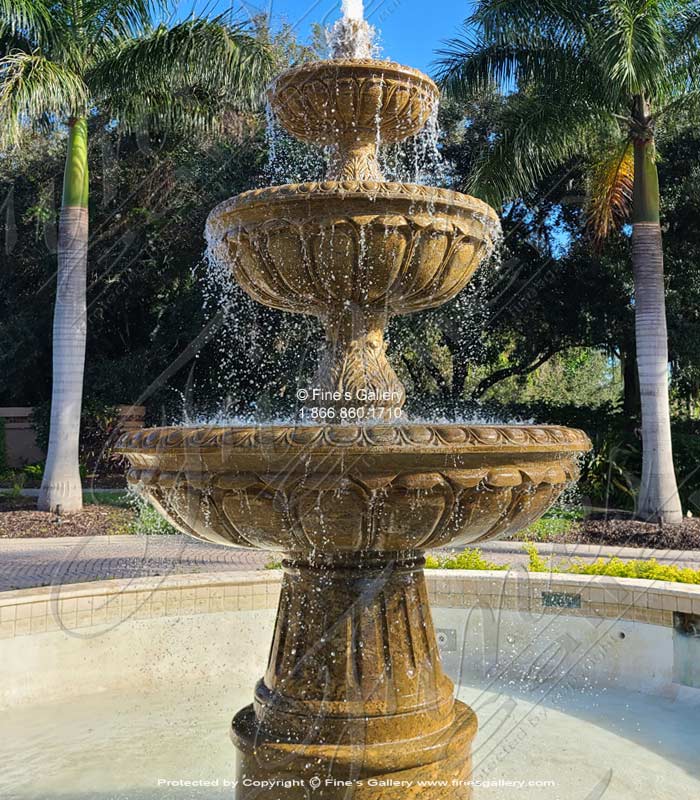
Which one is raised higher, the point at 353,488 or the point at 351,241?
the point at 351,241

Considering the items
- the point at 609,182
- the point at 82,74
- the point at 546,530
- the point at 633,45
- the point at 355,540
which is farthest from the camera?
the point at 609,182

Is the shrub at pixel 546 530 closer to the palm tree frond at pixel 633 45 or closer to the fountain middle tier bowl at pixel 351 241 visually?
the palm tree frond at pixel 633 45

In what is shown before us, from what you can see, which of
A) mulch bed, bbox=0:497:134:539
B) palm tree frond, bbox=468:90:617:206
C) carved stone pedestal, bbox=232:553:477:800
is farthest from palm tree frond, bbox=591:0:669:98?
carved stone pedestal, bbox=232:553:477:800

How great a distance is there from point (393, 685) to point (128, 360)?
56.9ft

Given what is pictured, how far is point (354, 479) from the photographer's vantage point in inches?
101

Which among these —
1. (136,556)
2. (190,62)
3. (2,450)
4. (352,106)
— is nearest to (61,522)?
(136,556)

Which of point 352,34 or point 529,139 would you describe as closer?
point 352,34

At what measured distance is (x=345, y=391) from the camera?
4.05 meters

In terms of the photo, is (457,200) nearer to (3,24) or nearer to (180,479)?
(180,479)

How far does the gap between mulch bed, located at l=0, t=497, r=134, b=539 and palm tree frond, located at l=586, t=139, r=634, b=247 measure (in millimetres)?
8977

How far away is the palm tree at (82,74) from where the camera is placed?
12.6m

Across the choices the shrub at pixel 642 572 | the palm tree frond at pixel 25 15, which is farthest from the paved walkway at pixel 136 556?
the palm tree frond at pixel 25 15

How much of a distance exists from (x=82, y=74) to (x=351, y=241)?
11.1 m

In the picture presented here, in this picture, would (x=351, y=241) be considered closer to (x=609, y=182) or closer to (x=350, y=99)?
(x=350, y=99)
